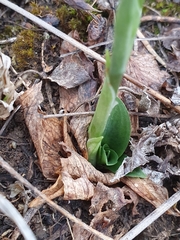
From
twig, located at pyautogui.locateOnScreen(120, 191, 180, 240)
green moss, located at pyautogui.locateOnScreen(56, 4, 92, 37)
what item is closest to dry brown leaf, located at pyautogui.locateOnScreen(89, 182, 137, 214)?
twig, located at pyautogui.locateOnScreen(120, 191, 180, 240)

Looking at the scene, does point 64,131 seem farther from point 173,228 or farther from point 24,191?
point 173,228

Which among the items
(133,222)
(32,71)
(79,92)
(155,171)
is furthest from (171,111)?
(32,71)

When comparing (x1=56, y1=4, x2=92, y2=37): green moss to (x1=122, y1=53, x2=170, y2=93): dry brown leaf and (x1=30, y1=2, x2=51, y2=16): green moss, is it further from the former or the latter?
(x1=122, y1=53, x2=170, y2=93): dry brown leaf

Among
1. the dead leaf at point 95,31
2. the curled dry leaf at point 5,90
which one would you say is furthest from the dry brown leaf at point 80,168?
the dead leaf at point 95,31

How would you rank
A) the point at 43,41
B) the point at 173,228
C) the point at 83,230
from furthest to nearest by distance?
the point at 43,41 → the point at 173,228 → the point at 83,230

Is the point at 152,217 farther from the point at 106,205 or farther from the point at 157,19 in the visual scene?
the point at 157,19

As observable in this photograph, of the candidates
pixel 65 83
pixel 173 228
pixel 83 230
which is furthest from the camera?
pixel 65 83

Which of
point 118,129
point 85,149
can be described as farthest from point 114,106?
point 85,149
